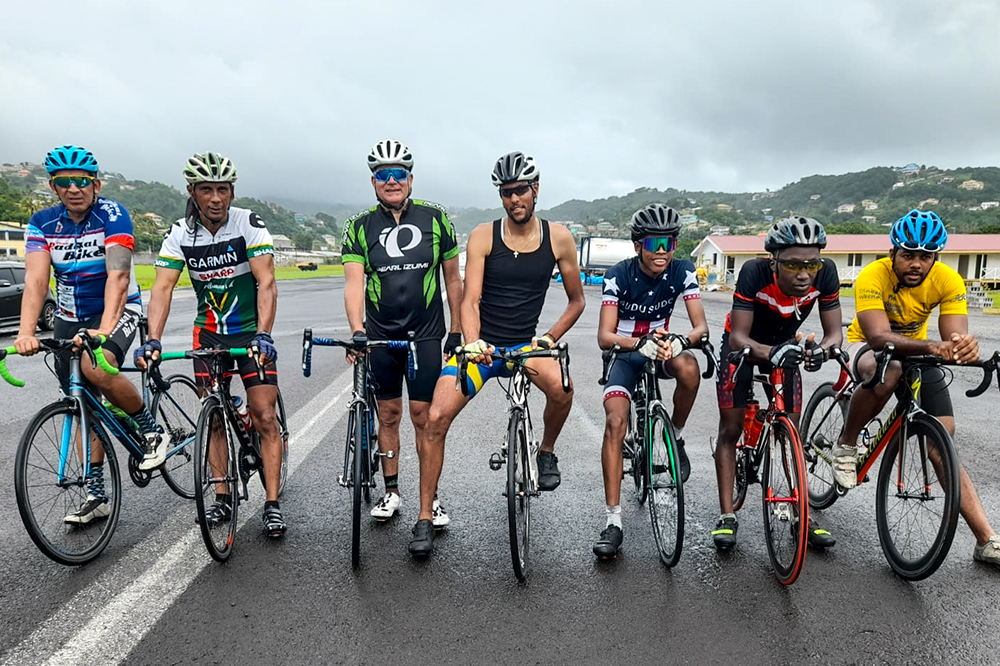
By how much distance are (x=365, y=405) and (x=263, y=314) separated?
0.98m

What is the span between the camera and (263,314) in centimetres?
429

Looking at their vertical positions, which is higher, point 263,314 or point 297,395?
point 263,314

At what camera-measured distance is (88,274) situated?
4.27 m

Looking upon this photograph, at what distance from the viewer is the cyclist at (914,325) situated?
3740 mm

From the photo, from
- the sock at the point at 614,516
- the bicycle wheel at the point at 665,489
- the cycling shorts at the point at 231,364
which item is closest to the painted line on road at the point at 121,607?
the cycling shorts at the point at 231,364

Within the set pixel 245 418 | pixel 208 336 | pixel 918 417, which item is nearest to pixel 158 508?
pixel 245 418

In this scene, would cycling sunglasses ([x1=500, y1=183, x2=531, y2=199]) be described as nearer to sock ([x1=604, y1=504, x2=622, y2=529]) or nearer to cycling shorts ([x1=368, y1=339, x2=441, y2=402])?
cycling shorts ([x1=368, y1=339, x2=441, y2=402])

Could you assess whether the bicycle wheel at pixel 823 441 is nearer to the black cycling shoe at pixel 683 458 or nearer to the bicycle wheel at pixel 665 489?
the black cycling shoe at pixel 683 458

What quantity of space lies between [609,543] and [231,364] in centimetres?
271

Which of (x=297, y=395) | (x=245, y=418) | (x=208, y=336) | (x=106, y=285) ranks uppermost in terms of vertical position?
(x=106, y=285)

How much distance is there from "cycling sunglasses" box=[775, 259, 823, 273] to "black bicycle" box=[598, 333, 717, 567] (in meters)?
0.63

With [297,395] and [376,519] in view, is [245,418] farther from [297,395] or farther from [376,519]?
[297,395]

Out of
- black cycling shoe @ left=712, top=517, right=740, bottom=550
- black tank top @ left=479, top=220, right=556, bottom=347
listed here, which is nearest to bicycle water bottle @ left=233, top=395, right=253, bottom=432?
black tank top @ left=479, top=220, right=556, bottom=347

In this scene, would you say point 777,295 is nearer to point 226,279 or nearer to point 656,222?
point 656,222
